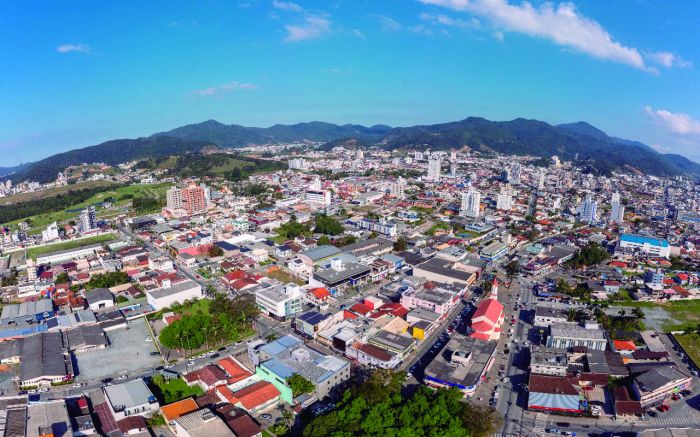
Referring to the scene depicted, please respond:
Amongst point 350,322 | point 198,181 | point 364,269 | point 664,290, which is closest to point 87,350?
point 350,322

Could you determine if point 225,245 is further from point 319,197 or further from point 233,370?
point 319,197

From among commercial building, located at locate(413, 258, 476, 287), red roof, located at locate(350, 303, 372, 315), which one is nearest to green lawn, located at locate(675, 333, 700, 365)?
commercial building, located at locate(413, 258, 476, 287)

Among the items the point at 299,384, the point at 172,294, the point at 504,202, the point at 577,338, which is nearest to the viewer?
the point at 299,384

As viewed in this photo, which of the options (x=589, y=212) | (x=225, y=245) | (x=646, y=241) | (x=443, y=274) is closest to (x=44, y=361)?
(x=225, y=245)

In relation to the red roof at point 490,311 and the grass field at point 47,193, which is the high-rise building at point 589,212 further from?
the grass field at point 47,193

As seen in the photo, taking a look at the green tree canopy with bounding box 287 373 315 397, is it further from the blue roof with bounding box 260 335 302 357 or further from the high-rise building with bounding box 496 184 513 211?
the high-rise building with bounding box 496 184 513 211

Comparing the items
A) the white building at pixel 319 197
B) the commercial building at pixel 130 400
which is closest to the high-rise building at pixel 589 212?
the white building at pixel 319 197
